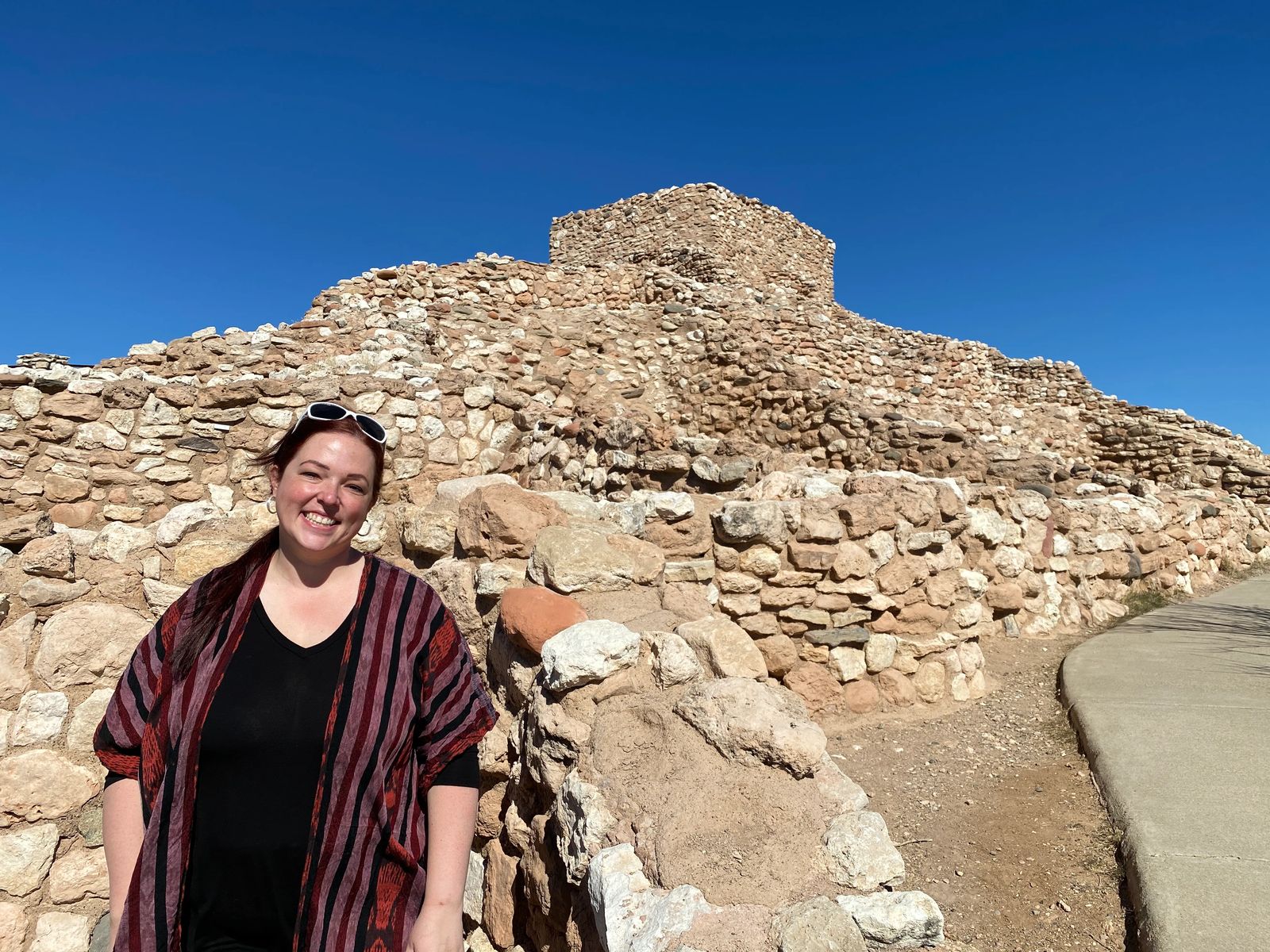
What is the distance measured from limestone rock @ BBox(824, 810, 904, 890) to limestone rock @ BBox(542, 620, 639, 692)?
0.91m

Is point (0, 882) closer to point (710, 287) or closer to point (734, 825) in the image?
point (734, 825)

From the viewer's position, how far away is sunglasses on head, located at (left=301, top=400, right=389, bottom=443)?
1602 mm

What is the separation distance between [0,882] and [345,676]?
102 inches

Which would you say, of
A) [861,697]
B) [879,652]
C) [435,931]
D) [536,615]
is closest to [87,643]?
[536,615]

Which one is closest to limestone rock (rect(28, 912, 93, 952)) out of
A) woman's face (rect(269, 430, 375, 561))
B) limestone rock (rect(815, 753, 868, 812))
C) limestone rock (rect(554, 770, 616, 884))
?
limestone rock (rect(554, 770, 616, 884))

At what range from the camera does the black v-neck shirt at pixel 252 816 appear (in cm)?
142

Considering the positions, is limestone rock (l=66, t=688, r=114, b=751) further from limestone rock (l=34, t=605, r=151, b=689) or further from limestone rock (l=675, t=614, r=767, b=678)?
limestone rock (l=675, t=614, r=767, b=678)

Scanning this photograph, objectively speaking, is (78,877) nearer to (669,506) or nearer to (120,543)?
(120,543)

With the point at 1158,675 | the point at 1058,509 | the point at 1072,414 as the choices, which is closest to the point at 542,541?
the point at 1158,675

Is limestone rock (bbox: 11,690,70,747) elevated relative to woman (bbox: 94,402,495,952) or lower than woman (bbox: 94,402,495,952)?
lower

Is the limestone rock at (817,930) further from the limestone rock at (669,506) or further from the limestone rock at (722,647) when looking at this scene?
the limestone rock at (669,506)

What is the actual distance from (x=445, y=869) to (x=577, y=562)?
1574mm

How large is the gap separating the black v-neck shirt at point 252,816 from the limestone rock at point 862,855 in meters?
1.28

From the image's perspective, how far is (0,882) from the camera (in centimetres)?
276
